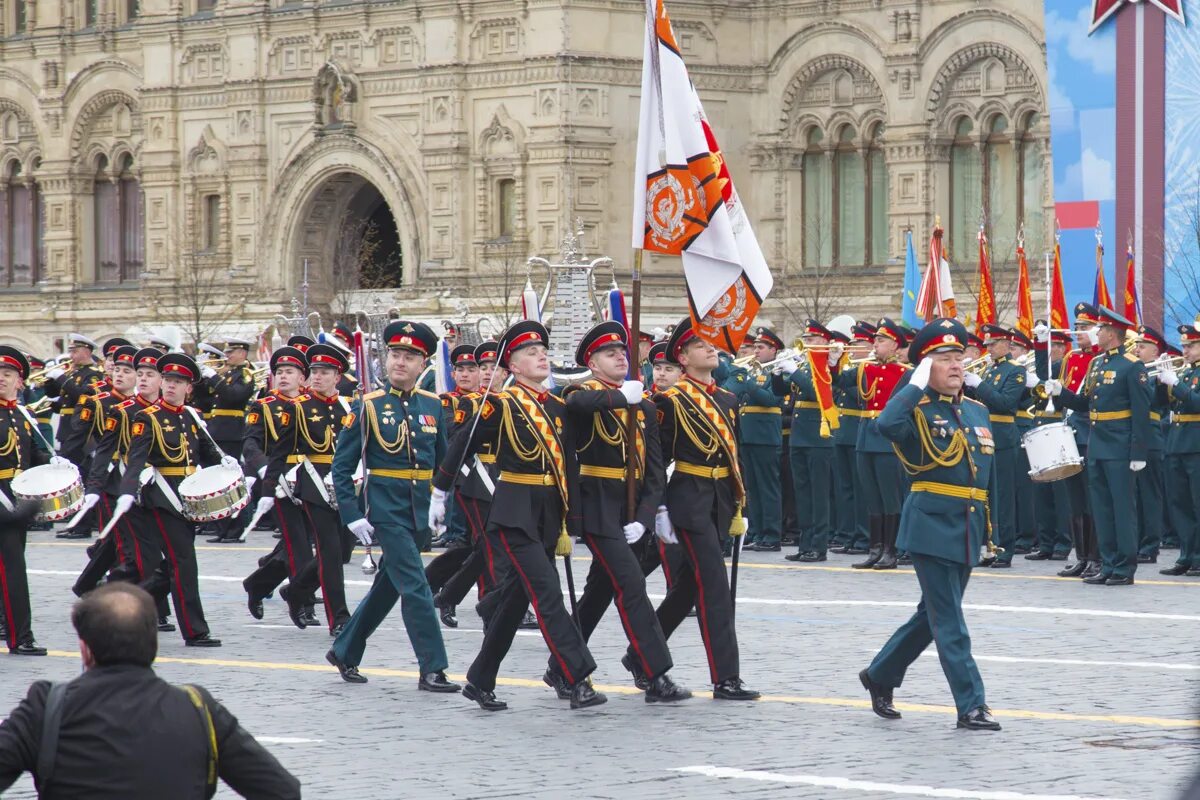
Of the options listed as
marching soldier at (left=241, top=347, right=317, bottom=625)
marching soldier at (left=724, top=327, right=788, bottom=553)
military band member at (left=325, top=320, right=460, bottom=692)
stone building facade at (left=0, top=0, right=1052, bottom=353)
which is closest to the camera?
military band member at (left=325, top=320, right=460, bottom=692)

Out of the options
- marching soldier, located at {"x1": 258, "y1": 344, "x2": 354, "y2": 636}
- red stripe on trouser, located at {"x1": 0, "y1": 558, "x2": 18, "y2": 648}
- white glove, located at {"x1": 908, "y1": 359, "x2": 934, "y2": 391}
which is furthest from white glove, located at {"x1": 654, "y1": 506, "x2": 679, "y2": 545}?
red stripe on trouser, located at {"x1": 0, "y1": 558, "x2": 18, "y2": 648}

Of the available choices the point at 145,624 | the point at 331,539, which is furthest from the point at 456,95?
the point at 145,624

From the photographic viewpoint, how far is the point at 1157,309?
30.9 m

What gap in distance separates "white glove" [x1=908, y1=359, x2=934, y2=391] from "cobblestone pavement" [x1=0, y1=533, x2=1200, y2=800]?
1594 millimetres

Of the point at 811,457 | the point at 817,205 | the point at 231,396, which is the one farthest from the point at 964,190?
the point at 811,457

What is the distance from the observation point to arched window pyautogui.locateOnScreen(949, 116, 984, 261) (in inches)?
1523

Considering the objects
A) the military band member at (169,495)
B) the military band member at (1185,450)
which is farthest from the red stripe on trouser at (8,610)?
the military band member at (1185,450)

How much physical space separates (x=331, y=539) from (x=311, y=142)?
96.3 feet

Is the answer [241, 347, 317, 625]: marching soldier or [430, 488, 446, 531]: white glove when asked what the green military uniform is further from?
[430, 488, 446, 531]: white glove

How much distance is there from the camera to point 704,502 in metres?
11.3

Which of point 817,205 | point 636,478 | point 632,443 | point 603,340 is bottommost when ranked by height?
point 636,478

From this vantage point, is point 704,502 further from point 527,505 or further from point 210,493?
point 210,493

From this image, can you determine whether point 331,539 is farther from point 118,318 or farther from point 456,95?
point 118,318

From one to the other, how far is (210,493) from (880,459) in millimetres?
6739
